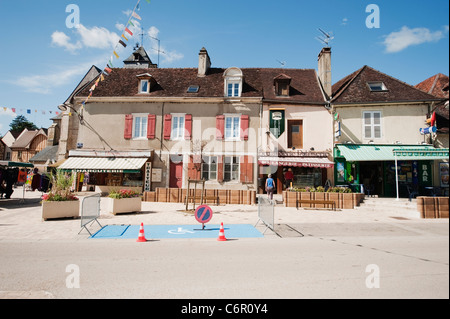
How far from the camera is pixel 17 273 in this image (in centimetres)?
451

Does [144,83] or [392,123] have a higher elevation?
[144,83]

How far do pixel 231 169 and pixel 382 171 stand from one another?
1028 centimetres

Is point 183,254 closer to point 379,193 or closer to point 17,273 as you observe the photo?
point 17,273

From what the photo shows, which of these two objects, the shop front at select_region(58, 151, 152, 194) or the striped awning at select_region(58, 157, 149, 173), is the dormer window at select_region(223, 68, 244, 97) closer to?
the shop front at select_region(58, 151, 152, 194)

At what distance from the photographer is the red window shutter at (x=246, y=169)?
17.9 meters

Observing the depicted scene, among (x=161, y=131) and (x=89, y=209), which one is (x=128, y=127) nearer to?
(x=161, y=131)

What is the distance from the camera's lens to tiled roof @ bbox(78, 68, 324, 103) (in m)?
19.1

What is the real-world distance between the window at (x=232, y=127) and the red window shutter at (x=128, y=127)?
277 inches

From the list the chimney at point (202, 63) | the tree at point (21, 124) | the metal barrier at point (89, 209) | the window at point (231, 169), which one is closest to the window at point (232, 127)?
the window at point (231, 169)

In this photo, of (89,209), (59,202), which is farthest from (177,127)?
(89,209)

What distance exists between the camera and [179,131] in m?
18.7

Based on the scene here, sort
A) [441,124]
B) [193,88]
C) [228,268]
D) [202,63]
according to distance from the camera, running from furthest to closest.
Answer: [202,63] < [193,88] < [441,124] < [228,268]
